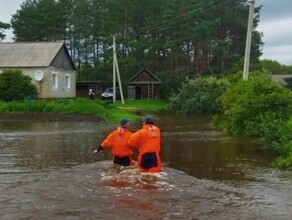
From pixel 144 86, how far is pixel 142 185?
52.1 metres

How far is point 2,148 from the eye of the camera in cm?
1895

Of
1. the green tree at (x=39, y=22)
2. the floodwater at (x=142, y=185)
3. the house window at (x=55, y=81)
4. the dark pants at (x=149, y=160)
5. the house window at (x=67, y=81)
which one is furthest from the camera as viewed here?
the green tree at (x=39, y=22)

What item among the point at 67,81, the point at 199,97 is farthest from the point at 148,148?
the point at 67,81

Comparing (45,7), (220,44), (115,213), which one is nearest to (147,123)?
(115,213)

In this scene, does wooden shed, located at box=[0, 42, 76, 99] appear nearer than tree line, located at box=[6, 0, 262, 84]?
Yes

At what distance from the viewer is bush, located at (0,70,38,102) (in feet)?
139

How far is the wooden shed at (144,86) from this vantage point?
62094 mm

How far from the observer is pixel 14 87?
140 ft

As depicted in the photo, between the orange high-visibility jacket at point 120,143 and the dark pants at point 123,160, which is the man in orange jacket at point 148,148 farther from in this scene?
the dark pants at point 123,160

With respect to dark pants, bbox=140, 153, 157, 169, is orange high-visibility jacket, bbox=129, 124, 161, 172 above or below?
above

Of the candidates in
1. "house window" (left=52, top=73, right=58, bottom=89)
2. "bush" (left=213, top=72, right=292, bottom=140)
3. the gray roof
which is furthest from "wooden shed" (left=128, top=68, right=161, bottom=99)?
"bush" (left=213, top=72, right=292, bottom=140)

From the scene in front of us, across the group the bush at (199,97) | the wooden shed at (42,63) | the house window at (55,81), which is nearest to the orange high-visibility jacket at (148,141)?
the bush at (199,97)

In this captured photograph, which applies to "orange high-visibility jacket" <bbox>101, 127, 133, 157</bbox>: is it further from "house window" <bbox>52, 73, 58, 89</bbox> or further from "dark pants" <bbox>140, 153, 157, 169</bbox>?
"house window" <bbox>52, 73, 58, 89</bbox>

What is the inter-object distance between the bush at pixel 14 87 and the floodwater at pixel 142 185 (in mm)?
23245
